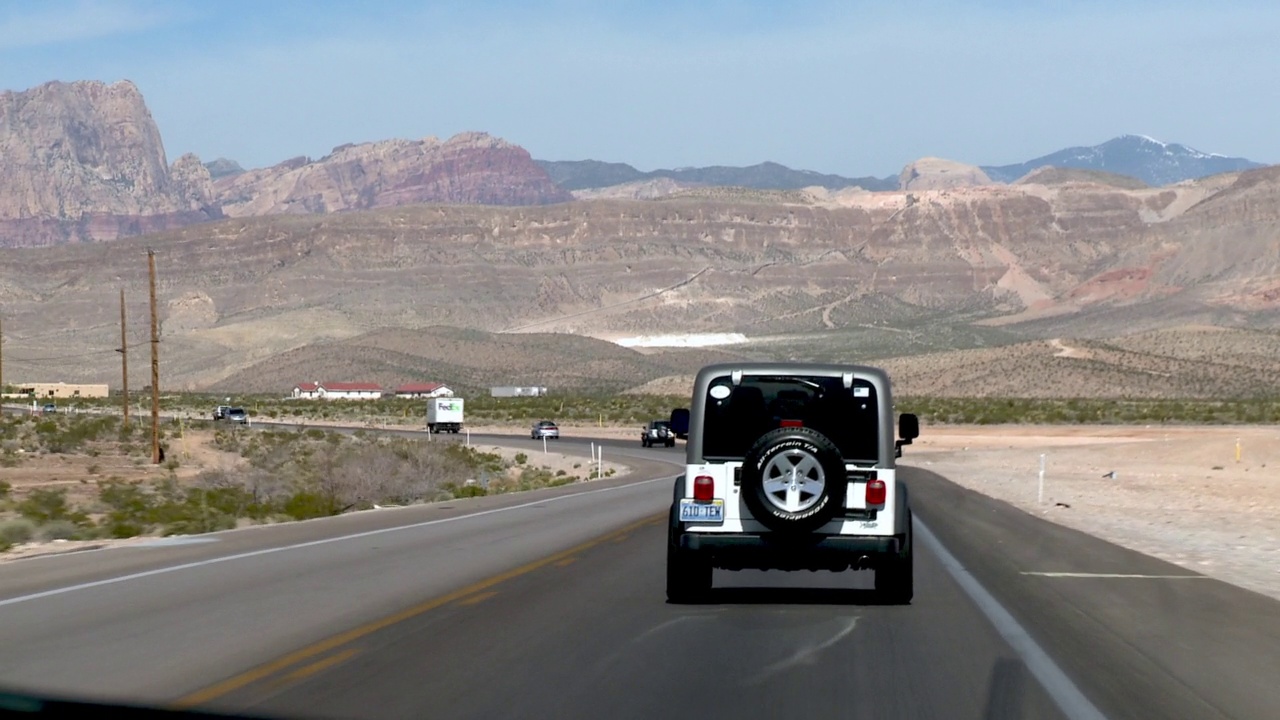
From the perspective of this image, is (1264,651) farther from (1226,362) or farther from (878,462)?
(1226,362)

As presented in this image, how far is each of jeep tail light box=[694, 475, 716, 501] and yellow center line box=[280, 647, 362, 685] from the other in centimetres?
338

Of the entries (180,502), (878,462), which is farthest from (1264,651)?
(180,502)

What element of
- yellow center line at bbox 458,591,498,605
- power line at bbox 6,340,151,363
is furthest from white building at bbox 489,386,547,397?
→ yellow center line at bbox 458,591,498,605

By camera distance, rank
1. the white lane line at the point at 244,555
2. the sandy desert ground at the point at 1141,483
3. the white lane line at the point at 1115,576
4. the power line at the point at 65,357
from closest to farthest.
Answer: the white lane line at the point at 244,555 → the white lane line at the point at 1115,576 → the sandy desert ground at the point at 1141,483 → the power line at the point at 65,357

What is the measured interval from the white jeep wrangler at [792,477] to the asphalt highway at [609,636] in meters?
0.59

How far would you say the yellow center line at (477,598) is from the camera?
14567 millimetres

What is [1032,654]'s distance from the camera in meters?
11.7

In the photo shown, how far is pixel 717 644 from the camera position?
1209 cm

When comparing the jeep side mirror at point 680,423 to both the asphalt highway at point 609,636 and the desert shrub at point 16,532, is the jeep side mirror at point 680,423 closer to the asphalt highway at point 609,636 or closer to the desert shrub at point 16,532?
→ the asphalt highway at point 609,636

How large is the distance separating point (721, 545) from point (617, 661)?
8.49 ft

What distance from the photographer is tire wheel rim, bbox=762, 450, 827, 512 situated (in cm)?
1323

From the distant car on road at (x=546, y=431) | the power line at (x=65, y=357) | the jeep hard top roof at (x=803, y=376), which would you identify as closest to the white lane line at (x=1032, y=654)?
the jeep hard top roof at (x=803, y=376)

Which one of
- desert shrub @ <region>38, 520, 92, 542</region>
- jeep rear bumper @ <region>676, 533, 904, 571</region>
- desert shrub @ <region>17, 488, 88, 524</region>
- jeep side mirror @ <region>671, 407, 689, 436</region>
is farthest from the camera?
desert shrub @ <region>17, 488, 88, 524</region>

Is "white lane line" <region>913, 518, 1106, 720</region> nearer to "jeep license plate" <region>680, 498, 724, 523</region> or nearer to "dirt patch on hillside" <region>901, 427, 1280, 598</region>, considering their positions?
"jeep license plate" <region>680, 498, 724, 523</region>
